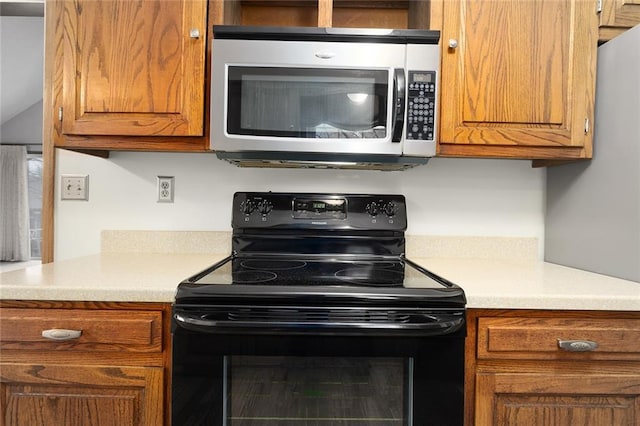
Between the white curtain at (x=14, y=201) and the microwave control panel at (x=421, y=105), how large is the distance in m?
6.49

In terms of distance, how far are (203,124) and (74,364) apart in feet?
2.59

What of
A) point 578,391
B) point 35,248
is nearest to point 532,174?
point 578,391

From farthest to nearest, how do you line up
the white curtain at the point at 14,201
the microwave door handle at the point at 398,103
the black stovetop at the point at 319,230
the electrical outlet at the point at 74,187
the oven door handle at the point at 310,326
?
1. the white curtain at the point at 14,201
2. the electrical outlet at the point at 74,187
3. the black stovetop at the point at 319,230
4. the microwave door handle at the point at 398,103
5. the oven door handle at the point at 310,326

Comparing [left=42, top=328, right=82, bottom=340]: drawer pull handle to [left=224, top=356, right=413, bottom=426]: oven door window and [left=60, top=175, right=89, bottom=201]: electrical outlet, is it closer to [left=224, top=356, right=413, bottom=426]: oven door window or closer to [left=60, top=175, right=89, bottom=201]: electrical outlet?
[left=224, top=356, right=413, bottom=426]: oven door window

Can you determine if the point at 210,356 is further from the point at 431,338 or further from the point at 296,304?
the point at 431,338

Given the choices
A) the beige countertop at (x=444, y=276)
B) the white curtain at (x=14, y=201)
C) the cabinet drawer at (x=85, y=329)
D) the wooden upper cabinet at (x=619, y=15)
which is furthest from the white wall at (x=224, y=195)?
the white curtain at (x=14, y=201)

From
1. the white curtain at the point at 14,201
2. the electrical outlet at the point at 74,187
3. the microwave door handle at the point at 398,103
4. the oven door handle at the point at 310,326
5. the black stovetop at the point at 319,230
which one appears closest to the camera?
the oven door handle at the point at 310,326

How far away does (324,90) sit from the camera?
1.29m

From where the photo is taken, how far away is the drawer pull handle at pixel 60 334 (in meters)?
0.99

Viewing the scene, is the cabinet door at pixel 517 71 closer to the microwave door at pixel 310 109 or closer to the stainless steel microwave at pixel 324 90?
the stainless steel microwave at pixel 324 90

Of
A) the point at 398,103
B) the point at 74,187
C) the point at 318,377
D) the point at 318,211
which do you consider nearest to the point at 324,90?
the point at 398,103

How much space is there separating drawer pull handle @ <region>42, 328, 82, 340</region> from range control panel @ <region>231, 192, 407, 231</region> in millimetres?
653

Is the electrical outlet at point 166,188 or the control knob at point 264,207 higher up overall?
the electrical outlet at point 166,188

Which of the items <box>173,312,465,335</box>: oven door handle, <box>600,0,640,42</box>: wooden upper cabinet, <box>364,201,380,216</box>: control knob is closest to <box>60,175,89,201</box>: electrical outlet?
<box>173,312,465,335</box>: oven door handle
